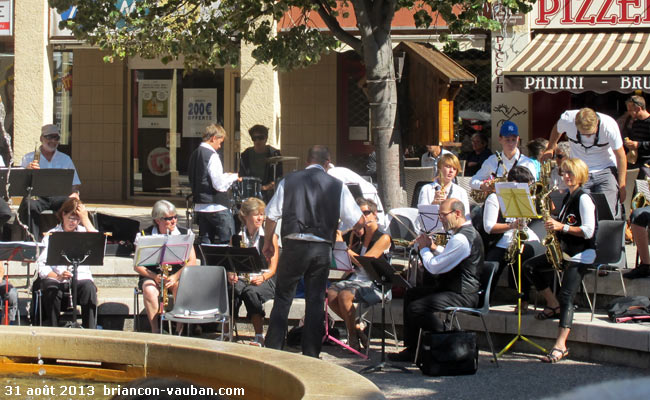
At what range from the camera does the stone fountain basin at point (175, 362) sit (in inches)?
202

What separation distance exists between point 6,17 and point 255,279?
9.68 meters

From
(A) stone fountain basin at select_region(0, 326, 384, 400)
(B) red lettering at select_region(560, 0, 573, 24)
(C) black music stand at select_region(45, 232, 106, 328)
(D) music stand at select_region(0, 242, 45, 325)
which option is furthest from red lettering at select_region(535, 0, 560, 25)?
(A) stone fountain basin at select_region(0, 326, 384, 400)

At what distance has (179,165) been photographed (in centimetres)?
1806

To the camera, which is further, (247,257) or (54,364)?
(247,257)

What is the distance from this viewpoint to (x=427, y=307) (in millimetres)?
8195

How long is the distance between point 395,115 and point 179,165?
755cm

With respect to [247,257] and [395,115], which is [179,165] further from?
[247,257]

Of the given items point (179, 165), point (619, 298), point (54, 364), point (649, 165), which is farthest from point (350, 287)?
point (179, 165)

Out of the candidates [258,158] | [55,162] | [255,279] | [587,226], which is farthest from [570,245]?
[55,162]

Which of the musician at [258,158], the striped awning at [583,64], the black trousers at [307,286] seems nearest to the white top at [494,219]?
the black trousers at [307,286]

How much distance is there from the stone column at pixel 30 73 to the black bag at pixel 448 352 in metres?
10.2

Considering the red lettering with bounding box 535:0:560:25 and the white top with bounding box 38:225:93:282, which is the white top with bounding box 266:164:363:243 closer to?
the white top with bounding box 38:225:93:282

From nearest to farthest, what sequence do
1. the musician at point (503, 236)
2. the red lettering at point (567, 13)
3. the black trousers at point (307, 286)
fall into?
the black trousers at point (307, 286), the musician at point (503, 236), the red lettering at point (567, 13)

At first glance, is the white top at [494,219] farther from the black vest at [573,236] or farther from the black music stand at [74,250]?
the black music stand at [74,250]
